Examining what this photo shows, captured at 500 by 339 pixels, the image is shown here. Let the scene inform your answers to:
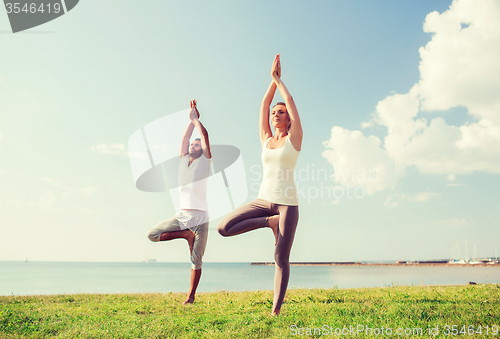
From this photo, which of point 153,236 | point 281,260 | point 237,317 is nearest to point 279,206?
point 281,260

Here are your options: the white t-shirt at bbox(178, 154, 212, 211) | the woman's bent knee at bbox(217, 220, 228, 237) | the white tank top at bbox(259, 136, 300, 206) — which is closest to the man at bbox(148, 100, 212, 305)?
the white t-shirt at bbox(178, 154, 212, 211)

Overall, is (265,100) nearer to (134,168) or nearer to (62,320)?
(134,168)

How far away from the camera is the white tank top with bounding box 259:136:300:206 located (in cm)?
581

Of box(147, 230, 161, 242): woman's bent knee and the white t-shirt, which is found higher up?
the white t-shirt

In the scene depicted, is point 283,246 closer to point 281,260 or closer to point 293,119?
point 281,260

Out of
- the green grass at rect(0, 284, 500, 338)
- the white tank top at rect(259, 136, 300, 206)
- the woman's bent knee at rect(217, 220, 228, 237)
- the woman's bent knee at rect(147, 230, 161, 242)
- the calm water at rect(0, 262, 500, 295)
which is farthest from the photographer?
the calm water at rect(0, 262, 500, 295)

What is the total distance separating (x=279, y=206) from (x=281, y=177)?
1.71ft

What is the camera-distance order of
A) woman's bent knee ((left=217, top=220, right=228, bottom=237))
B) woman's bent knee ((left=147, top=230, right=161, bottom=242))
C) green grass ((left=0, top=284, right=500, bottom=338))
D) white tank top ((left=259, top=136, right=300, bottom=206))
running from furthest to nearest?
woman's bent knee ((left=147, top=230, right=161, bottom=242)) < white tank top ((left=259, top=136, right=300, bottom=206)) < woman's bent knee ((left=217, top=220, right=228, bottom=237)) < green grass ((left=0, top=284, right=500, bottom=338))

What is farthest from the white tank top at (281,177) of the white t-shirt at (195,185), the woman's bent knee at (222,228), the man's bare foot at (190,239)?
the man's bare foot at (190,239)

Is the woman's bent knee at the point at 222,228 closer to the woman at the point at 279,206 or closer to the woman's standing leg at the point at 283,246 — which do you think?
the woman at the point at 279,206

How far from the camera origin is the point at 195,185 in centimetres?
738

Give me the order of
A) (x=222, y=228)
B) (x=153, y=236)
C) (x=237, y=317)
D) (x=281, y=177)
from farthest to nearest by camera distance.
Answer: (x=153, y=236), (x=281, y=177), (x=222, y=228), (x=237, y=317)

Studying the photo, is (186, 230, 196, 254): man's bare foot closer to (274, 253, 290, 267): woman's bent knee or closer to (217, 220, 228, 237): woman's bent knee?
(217, 220, 228, 237): woman's bent knee

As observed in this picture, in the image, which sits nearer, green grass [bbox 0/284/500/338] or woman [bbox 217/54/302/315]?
green grass [bbox 0/284/500/338]
